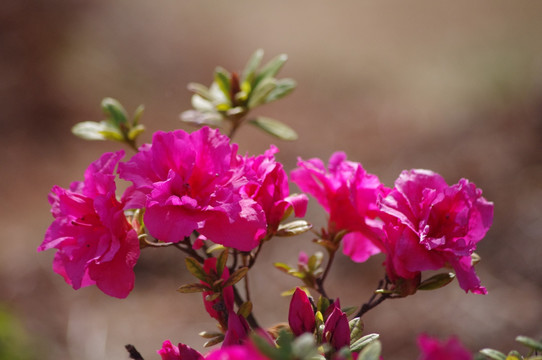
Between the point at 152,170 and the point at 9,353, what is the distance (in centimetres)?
154

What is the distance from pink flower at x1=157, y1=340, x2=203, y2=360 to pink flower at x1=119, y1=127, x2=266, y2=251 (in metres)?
0.14

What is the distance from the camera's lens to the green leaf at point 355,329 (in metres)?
0.77

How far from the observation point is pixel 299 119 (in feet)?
14.2

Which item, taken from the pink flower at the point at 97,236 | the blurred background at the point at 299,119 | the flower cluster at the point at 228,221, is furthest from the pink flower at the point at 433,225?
the blurred background at the point at 299,119

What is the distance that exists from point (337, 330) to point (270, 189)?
0.21 m

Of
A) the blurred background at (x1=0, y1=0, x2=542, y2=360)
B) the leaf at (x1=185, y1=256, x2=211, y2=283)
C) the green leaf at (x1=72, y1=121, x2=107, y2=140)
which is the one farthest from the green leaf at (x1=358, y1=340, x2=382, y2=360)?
the blurred background at (x1=0, y1=0, x2=542, y2=360)

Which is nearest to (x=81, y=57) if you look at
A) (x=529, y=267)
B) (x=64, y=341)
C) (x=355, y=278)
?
(x=64, y=341)

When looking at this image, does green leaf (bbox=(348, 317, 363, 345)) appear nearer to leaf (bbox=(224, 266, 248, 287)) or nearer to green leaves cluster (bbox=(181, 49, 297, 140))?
leaf (bbox=(224, 266, 248, 287))

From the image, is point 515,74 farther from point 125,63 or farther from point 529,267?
point 125,63

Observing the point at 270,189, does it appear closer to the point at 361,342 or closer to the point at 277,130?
the point at 361,342

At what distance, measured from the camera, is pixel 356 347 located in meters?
0.72

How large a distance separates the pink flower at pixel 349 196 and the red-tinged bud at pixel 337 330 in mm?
140

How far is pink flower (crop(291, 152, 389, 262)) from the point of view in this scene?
830mm

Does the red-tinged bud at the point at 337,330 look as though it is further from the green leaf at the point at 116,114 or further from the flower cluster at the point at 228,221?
the green leaf at the point at 116,114
